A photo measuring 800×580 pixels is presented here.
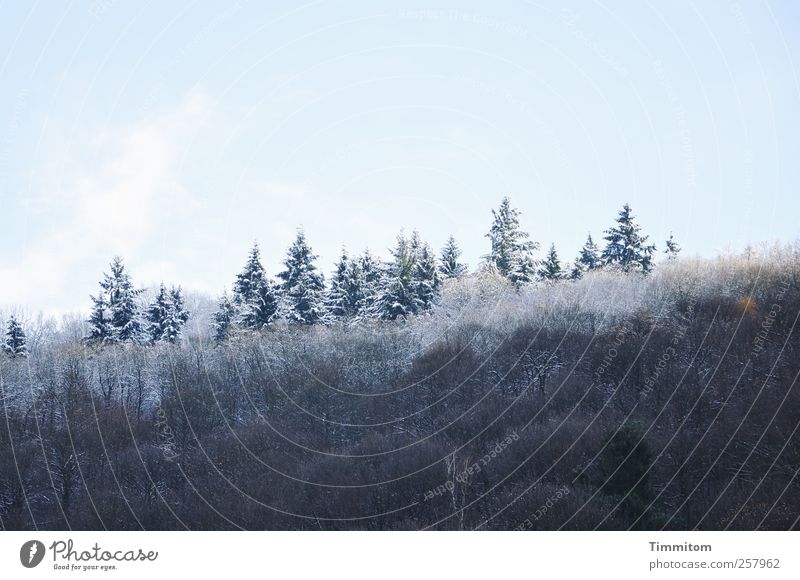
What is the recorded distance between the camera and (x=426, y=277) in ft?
189

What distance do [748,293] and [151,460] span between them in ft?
106

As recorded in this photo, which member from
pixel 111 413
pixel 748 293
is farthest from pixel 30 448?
pixel 748 293

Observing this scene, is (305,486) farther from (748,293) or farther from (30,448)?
(748,293)

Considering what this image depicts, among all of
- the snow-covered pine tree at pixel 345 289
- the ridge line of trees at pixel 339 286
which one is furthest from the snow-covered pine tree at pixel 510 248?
the snow-covered pine tree at pixel 345 289

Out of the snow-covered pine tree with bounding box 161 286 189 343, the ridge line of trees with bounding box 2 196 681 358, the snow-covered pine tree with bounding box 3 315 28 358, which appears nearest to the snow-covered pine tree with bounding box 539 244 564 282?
the ridge line of trees with bounding box 2 196 681 358

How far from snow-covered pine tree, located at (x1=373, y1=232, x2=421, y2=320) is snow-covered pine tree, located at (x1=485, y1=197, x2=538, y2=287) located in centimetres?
732

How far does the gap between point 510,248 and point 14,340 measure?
40.4m

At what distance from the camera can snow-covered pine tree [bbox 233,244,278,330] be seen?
2110 inches

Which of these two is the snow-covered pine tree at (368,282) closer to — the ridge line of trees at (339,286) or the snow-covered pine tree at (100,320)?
the ridge line of trees at (339,286)

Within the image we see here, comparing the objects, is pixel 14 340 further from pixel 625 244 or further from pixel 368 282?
pixel 625 244
